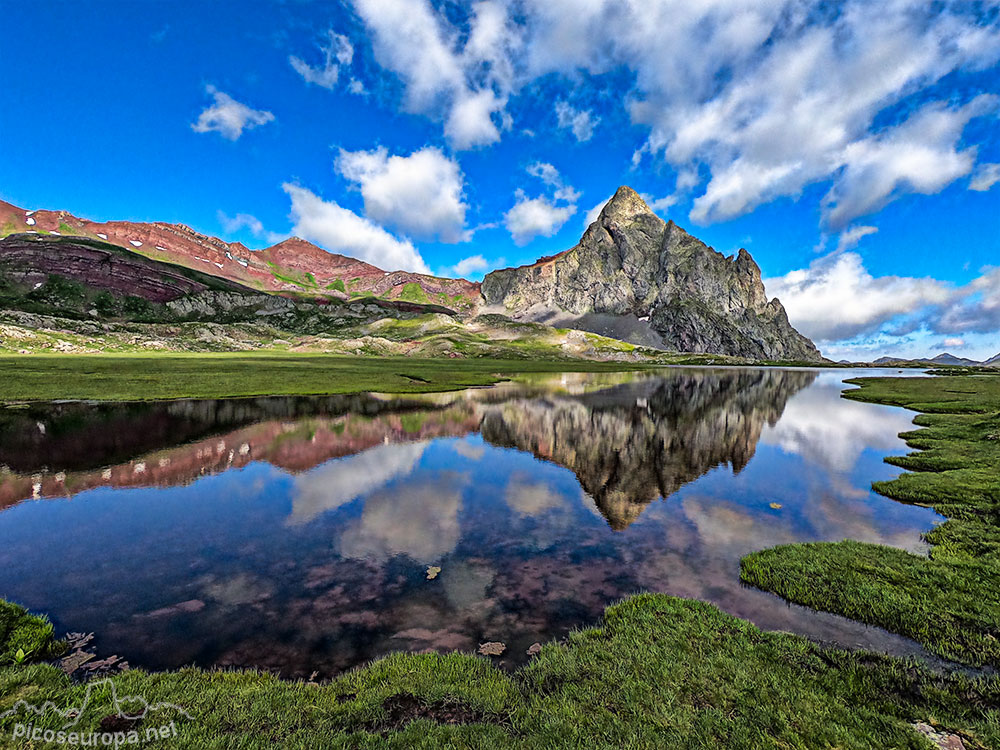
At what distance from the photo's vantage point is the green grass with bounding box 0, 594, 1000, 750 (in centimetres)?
789

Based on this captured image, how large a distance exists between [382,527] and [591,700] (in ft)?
45.4

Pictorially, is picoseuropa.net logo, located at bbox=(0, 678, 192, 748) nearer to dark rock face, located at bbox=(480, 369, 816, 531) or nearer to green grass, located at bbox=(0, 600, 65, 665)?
green grass, located at bbox=(0, 600, 65, 665)

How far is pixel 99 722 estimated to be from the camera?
25.4 ft

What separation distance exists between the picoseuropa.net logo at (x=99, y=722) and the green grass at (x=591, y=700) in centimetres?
8

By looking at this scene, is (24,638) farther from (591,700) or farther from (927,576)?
(927,576)

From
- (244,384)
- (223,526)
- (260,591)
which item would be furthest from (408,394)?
(260,591)

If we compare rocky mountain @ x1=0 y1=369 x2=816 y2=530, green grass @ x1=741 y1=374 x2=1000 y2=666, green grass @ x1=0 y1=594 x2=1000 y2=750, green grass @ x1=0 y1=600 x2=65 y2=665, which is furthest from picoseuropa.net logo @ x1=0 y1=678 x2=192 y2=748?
green grass @ x1=741 y1=374 x2=1000 y2=666

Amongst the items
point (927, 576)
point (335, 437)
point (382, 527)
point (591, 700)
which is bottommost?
point (382, 527)

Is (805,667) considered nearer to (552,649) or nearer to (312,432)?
(552,649)

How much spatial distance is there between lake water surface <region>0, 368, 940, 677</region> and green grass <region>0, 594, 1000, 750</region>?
1358 mm

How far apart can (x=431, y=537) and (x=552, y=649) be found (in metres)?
9.54

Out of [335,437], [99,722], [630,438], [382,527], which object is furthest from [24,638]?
[630,438]

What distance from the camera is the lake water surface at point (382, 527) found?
41.1 feet

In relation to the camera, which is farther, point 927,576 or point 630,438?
point 630,438
